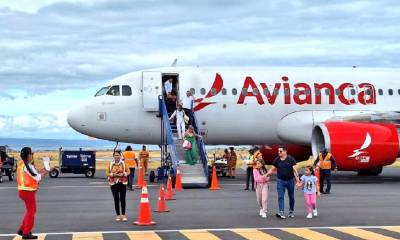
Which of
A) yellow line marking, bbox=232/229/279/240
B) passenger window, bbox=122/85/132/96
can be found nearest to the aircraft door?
passenger window, bbox=122/85/132/96

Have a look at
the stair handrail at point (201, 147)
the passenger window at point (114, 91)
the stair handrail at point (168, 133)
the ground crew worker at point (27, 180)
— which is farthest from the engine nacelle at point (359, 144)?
the ground crew worker at point (27, 180)

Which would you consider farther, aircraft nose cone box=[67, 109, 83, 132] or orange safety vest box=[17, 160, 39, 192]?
aircraft nose cone box=[67, 109, 83, 132]

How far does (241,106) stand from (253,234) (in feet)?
57.5

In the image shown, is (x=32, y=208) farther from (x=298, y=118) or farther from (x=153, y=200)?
(x=298, y=118)

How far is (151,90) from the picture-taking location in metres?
30.6

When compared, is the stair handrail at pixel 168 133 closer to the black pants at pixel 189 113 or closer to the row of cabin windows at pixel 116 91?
the black pants at pixel 189 113

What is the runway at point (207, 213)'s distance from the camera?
14.4m

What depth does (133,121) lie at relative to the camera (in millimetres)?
30453

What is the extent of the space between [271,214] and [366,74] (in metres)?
16.9

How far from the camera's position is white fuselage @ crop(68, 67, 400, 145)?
30531 millimetres

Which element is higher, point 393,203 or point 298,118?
point 298,118

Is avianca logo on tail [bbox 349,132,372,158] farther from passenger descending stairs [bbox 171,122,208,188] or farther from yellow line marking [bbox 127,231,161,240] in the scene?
yellow line marking [bbox 127,231,161,240]

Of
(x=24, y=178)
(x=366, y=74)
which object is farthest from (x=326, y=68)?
(x=24, y=178)

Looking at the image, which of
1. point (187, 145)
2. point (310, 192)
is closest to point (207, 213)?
point (310, 192)
